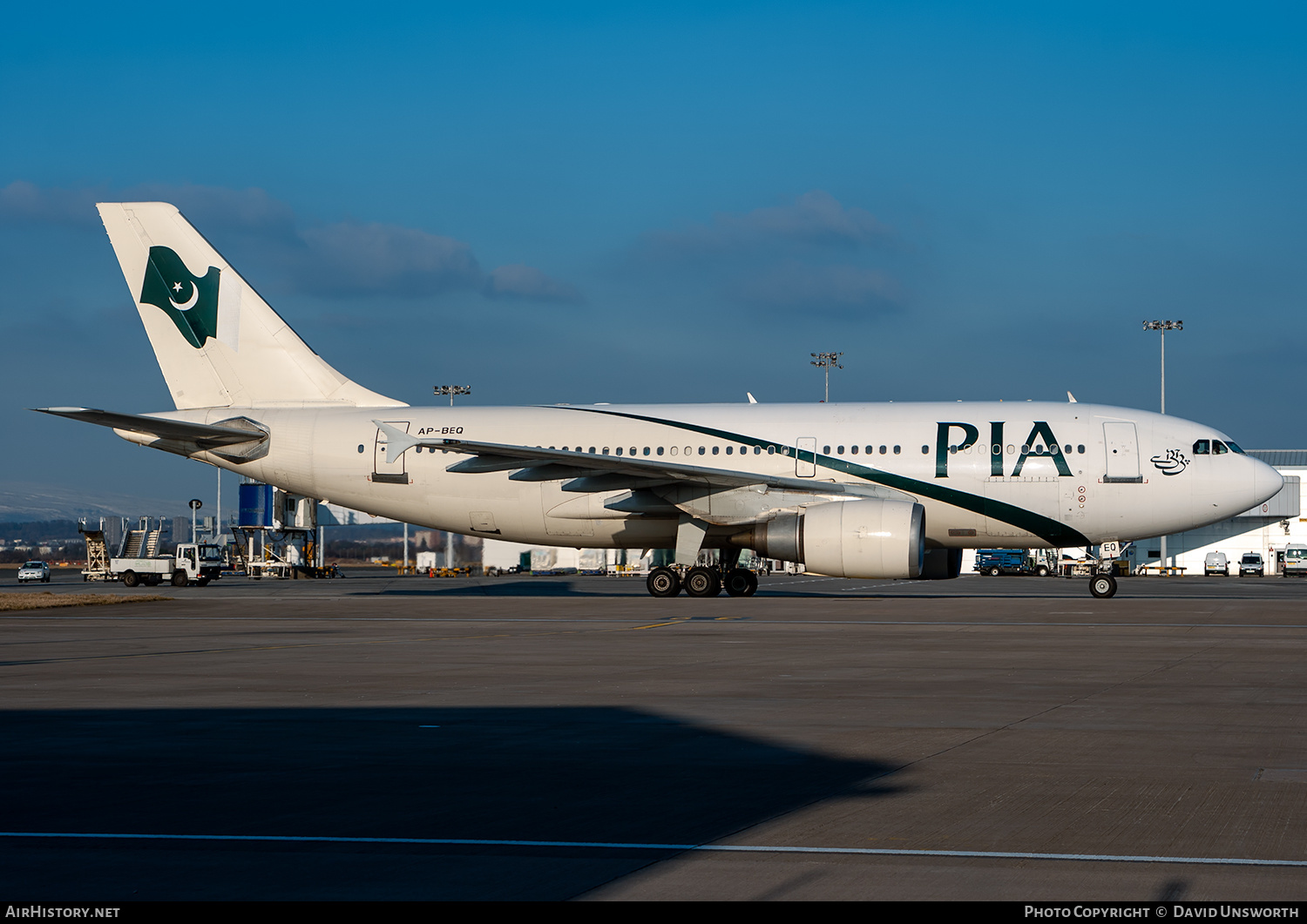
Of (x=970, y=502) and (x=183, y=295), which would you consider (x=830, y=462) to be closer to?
(x=970, y=502)

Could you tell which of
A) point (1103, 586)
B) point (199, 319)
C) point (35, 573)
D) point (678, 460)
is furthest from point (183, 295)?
point (35, 573)

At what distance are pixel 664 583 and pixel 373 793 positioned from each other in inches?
928

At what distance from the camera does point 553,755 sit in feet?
27.7

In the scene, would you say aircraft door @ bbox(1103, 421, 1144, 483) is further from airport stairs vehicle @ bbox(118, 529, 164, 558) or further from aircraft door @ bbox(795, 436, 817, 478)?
airport stairs vehicle @ bbox(118, 529, 164, 558)

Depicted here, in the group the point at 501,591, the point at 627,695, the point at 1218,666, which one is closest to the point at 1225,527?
the point at 501,591

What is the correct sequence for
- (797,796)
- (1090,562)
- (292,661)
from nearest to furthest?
1. (797,796)
2. (292,661)
3. (1090,562)

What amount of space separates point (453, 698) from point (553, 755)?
3.58 metres

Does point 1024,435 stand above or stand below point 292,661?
→ above

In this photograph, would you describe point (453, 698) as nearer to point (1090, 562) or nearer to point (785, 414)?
point (785, 414)

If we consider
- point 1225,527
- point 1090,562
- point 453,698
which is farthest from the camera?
point 1225,527

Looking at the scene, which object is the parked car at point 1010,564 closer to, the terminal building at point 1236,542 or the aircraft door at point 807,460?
the terminal building at point 1236,542

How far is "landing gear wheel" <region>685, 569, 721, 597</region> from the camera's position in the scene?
30266mm

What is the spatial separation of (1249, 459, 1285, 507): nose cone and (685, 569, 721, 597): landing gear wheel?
1228cm

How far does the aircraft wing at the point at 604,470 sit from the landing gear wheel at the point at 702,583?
2478mm
